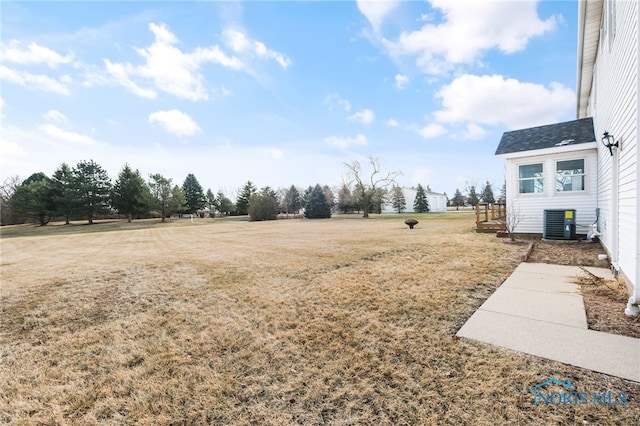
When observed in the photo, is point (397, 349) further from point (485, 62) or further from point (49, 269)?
point (485, 62)

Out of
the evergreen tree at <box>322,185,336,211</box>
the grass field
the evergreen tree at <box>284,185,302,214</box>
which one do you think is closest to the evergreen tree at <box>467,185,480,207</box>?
the evergreen tree at <box>322,185,336,211</box>

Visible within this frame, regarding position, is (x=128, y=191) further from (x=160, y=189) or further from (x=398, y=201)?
(x=398, y=201)

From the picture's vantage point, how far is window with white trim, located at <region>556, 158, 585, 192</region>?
31.0 feet

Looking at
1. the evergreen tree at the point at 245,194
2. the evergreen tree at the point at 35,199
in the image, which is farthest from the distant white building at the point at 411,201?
the evergreen tree at the point at 35,199

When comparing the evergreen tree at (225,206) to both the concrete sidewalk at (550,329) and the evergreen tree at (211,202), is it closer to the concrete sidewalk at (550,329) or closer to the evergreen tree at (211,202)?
the evergreen tree at (211,202)

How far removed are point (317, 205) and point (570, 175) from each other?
2917 centimetres

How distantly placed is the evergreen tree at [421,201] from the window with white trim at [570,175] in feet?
141

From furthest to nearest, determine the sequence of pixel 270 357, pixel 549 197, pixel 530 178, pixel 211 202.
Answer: pixel 211 202 → pixel 530 178 → pixel 549 197 → pixel 270 357

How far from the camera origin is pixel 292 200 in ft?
179

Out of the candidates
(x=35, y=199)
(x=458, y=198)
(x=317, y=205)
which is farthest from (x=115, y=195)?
(x=458, y=198)

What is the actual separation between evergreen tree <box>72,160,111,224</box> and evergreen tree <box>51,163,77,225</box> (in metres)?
0.46

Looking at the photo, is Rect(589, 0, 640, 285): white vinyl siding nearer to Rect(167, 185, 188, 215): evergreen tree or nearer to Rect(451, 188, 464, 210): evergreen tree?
Rect(167, 185, 188, 215): evergreen tree

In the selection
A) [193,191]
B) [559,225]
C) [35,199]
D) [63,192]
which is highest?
[193,191]

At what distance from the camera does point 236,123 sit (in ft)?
60.5
